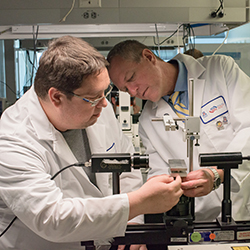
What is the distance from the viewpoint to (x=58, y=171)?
1138 mm

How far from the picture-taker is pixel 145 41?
2762 mm

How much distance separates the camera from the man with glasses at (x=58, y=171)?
90 centimetres

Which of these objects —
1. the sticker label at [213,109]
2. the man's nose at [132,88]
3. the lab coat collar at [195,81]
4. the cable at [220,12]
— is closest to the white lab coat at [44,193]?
the man's nose at [132,88]

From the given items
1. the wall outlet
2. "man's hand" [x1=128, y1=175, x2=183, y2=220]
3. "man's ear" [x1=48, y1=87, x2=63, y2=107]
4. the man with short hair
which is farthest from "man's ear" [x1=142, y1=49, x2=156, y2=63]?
"man's hand" [x1=128, y1=175, x2=183, y2=220]

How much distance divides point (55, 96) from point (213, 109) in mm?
869

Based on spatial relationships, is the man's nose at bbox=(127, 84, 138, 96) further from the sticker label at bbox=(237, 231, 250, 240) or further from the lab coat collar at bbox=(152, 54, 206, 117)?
the sticker label at bbox=(237, 231, 250, 240)

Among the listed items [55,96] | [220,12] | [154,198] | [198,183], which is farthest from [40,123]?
[220,12]

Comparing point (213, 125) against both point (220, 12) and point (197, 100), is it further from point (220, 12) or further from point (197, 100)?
point (220, 12)

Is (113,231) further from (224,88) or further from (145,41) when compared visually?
(145,41)

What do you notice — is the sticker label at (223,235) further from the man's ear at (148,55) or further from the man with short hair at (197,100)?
the man's ear at (148,55)

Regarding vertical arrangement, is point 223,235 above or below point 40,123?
below

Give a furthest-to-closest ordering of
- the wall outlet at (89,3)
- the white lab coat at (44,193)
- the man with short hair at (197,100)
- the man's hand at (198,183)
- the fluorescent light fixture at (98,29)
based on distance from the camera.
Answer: the fluorescent light fixture at (98,29) < the man with short hair at (197,100) < the wall outlet at (89,3) < the man's hand at (198,183) < the white lab coat at (44,193)

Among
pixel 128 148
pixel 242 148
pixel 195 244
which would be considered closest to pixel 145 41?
pixel 128 148

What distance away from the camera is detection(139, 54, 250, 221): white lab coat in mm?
1418
